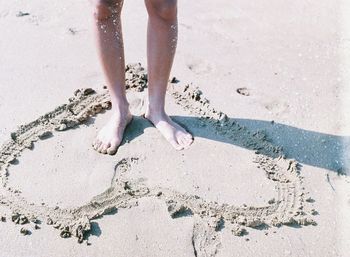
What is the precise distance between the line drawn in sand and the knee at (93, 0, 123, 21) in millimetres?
553

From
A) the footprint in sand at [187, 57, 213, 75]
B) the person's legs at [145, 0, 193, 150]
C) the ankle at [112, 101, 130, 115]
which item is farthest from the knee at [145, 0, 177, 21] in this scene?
the footprint in sand at [187, 57, 213, 75]


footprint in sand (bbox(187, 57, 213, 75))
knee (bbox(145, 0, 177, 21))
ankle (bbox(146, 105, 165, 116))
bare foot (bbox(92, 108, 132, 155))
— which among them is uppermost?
knee (bbox(145, 0, 177, 21))

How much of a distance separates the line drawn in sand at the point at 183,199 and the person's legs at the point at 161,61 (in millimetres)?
189

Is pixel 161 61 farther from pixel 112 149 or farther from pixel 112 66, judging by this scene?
pixel 112 149

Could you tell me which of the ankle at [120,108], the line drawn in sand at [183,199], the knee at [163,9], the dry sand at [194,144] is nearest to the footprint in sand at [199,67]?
the dry sand at [194,144]

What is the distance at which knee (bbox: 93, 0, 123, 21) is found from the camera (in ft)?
7.30

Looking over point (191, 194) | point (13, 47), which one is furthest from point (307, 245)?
point (13, 47)

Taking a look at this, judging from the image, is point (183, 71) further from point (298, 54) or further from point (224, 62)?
point (298, 54)

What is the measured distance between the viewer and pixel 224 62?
3.02m

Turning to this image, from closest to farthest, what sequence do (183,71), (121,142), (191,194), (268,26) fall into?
1. (191,194)
2. (121,142)
3. (183,71)
4. (268,26)

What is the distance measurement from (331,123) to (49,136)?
52.4 inches

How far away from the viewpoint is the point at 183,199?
2.26 meters

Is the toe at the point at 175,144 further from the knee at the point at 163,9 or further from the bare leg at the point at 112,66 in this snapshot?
the knee at the point at 163,9

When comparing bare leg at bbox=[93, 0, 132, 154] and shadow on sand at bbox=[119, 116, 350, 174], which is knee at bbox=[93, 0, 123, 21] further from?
shadow on sand at bbox=[119, 116, 350, 174]
